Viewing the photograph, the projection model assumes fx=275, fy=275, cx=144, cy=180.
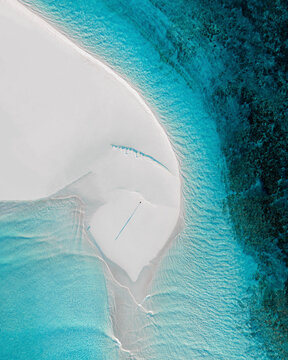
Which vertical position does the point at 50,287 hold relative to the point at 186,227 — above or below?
below

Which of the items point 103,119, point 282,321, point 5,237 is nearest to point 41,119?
point 103,119

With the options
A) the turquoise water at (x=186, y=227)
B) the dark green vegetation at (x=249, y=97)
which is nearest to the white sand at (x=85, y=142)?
the turquoise water at (x=186, y=227)

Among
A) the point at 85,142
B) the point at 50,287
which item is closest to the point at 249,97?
the point at 85,142

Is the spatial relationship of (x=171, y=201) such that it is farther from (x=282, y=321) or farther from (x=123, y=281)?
(x=282, y=321)

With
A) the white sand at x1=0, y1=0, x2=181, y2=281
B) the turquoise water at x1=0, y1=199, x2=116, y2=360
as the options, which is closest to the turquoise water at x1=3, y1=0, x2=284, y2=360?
the turquoise water at x1=0, y1=199, x2=116, y2=360

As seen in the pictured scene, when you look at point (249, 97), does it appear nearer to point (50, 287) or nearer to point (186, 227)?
point (186, 227)

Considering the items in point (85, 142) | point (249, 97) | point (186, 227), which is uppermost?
point (249, 97)
